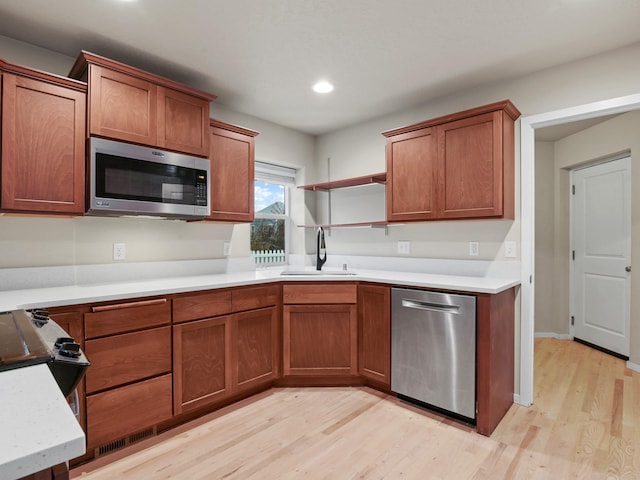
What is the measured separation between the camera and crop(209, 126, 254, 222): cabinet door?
280cm

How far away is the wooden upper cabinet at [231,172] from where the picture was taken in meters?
2.80

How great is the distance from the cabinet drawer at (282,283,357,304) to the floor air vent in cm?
124

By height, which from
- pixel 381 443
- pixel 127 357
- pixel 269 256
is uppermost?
pixel 269 256

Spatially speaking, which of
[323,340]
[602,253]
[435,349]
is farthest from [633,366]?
[323,340]

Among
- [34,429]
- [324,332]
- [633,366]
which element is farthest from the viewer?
[633,366]

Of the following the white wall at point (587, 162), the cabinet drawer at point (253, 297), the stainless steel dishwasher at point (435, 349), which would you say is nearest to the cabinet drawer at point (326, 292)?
the cabinet drawer at point (253, 297)

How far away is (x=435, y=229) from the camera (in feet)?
10.3

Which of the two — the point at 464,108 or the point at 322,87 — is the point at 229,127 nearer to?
the point at 322,87

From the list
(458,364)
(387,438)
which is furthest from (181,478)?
(458,364)

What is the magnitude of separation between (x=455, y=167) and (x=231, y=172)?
1729mm

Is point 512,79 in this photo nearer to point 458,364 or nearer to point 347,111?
point 347,111

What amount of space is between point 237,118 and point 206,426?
8.39 feet

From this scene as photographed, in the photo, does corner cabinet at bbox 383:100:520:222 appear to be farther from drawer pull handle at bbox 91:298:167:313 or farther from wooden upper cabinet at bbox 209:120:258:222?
drawer pull handle at bbox 91:298:167:313

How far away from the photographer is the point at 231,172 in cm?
290
